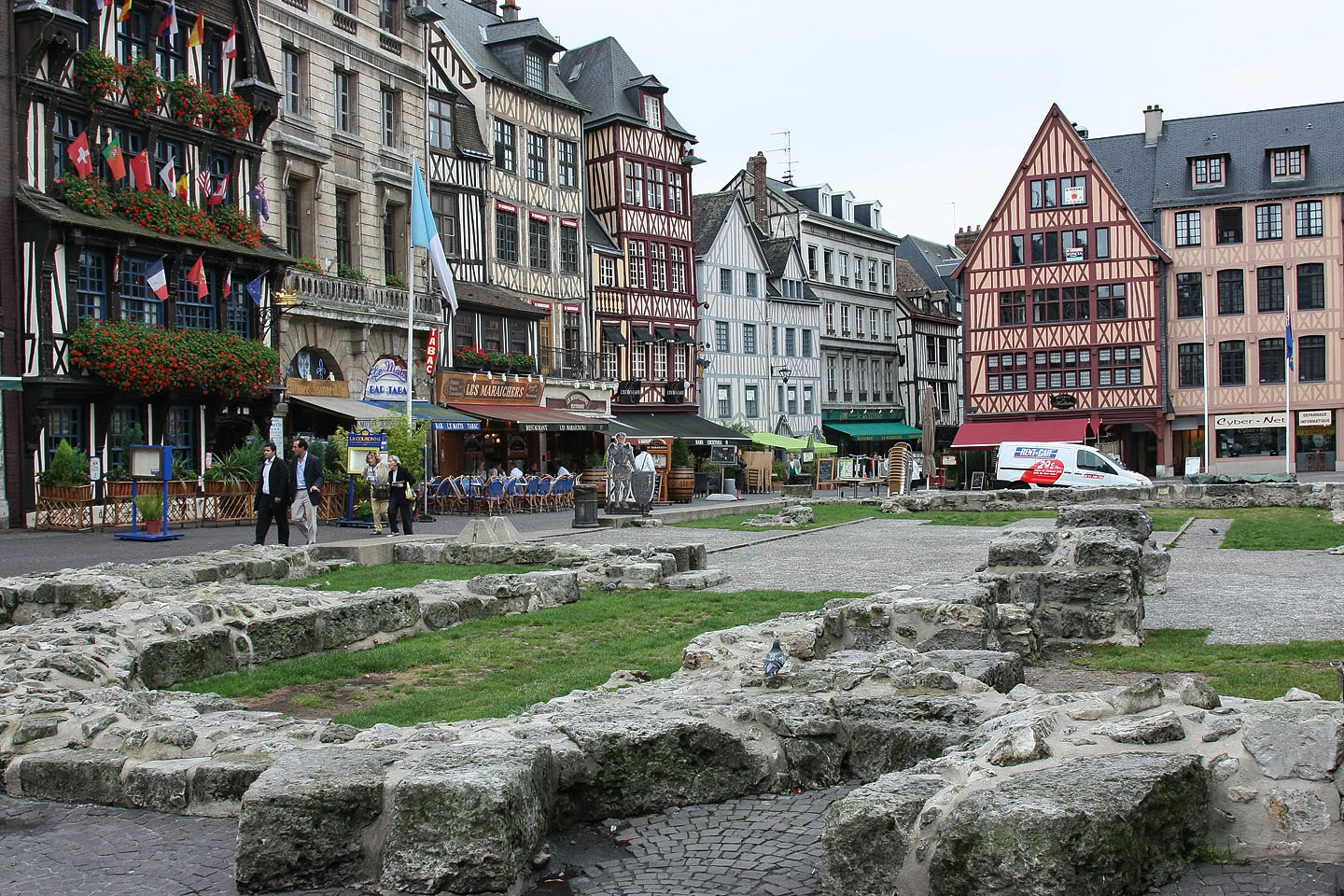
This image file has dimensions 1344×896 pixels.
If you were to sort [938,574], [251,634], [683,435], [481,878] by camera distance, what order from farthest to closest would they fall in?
[683,435] → [938,574] → [251,634] → [481,878]

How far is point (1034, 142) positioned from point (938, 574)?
42.5 metres

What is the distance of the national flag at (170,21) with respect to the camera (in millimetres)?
26047

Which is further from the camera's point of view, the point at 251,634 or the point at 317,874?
A: the point at 251,634

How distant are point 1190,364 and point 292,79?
3840 cm

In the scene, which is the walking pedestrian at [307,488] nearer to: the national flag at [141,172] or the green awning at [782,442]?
the national flag at [141,172]

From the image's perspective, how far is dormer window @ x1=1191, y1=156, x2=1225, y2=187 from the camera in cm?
5209

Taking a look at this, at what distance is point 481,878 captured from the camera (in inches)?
173

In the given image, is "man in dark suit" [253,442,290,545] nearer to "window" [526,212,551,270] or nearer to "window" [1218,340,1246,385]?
"window" [526,212,551,270]

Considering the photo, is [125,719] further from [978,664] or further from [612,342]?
[612,342]

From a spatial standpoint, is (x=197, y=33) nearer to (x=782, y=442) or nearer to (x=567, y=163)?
(x=567, y=163)

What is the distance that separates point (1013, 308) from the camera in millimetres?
53812

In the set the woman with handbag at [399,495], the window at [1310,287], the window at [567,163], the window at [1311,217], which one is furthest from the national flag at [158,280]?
the window at [1311,217]

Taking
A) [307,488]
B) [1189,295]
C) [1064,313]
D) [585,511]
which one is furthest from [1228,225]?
[307,488]

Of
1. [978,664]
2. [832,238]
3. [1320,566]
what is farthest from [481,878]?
[832,238]
